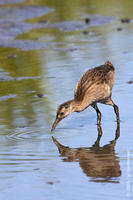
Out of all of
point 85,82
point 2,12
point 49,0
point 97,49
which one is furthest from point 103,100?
point 49,0

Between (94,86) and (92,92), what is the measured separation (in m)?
0.13

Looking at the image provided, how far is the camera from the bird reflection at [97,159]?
5.50m

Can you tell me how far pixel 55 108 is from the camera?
7.96m

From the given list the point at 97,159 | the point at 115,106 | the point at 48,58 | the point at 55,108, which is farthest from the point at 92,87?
the point at 48,58

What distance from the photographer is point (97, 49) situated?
1138 cm

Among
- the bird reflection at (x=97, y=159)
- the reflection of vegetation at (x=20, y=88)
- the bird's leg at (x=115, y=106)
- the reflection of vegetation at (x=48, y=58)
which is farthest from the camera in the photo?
the reflection of vegetation at (x=48, y=58)

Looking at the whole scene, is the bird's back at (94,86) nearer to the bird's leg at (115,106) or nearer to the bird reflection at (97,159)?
the bird's leg at (115,106)

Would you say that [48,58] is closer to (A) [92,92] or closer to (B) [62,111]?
(A) [92,92]

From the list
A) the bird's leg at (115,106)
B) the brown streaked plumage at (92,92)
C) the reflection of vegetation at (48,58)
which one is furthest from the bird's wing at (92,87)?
the reflection of vegetation at (48,58)

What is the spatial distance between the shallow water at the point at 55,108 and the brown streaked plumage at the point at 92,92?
219mm

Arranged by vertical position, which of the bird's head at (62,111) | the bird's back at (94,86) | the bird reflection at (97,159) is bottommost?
the bird reflection at (97,159)

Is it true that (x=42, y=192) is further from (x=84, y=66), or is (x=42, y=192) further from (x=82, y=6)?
(x=82, y=6)

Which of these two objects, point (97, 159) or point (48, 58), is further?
point (48, 58)

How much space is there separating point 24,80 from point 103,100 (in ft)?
7.88
